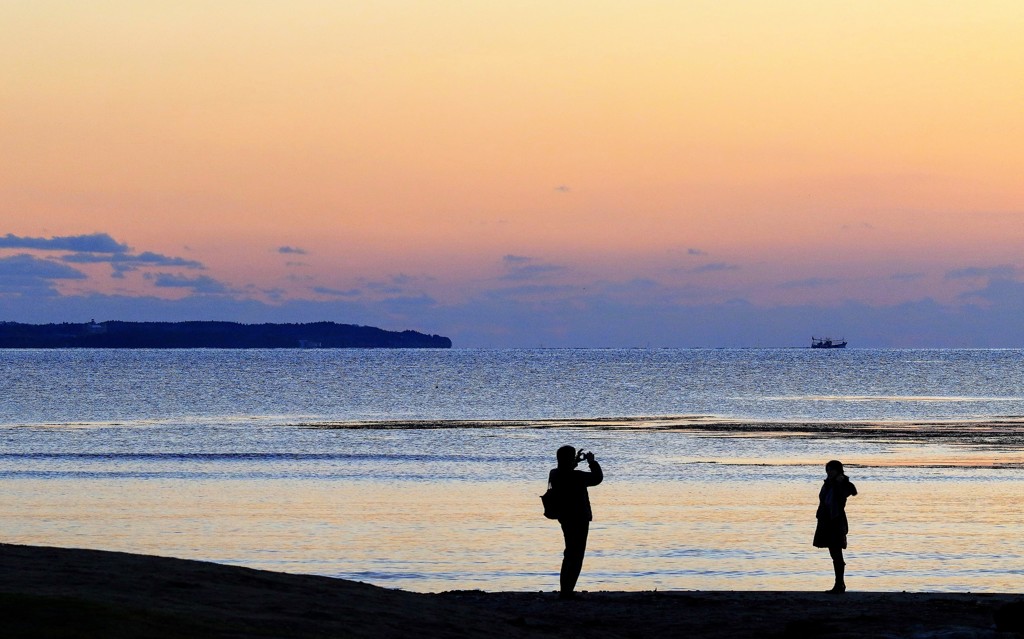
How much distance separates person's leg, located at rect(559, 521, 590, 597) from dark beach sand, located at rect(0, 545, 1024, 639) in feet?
0.99

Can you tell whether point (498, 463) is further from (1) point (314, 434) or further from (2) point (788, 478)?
(1) point (314, 434)

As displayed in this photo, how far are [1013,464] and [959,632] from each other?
2968 centimetres

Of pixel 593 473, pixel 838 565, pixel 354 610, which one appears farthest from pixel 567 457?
pixel 838 565

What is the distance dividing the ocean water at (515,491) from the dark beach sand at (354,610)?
3.96m

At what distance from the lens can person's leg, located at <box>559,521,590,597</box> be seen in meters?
14.5

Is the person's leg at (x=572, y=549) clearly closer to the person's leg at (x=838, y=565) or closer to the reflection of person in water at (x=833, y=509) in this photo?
the reflection of person in water at (x=833, y=509)

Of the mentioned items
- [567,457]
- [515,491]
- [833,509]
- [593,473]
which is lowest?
[515,491]

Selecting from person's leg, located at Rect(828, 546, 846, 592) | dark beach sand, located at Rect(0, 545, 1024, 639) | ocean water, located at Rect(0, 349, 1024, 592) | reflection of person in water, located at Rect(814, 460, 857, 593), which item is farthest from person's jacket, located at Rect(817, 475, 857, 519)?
ocean water, located at Rect(0, 349, 1024, 592)

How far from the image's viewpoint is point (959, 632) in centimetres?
1177

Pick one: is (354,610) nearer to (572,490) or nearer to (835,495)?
(572,490)

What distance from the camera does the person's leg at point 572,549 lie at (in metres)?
14.5

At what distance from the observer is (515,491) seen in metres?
32.9

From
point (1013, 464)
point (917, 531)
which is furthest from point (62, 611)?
point (1013, 464)

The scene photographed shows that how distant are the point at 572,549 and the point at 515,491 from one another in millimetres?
18232
